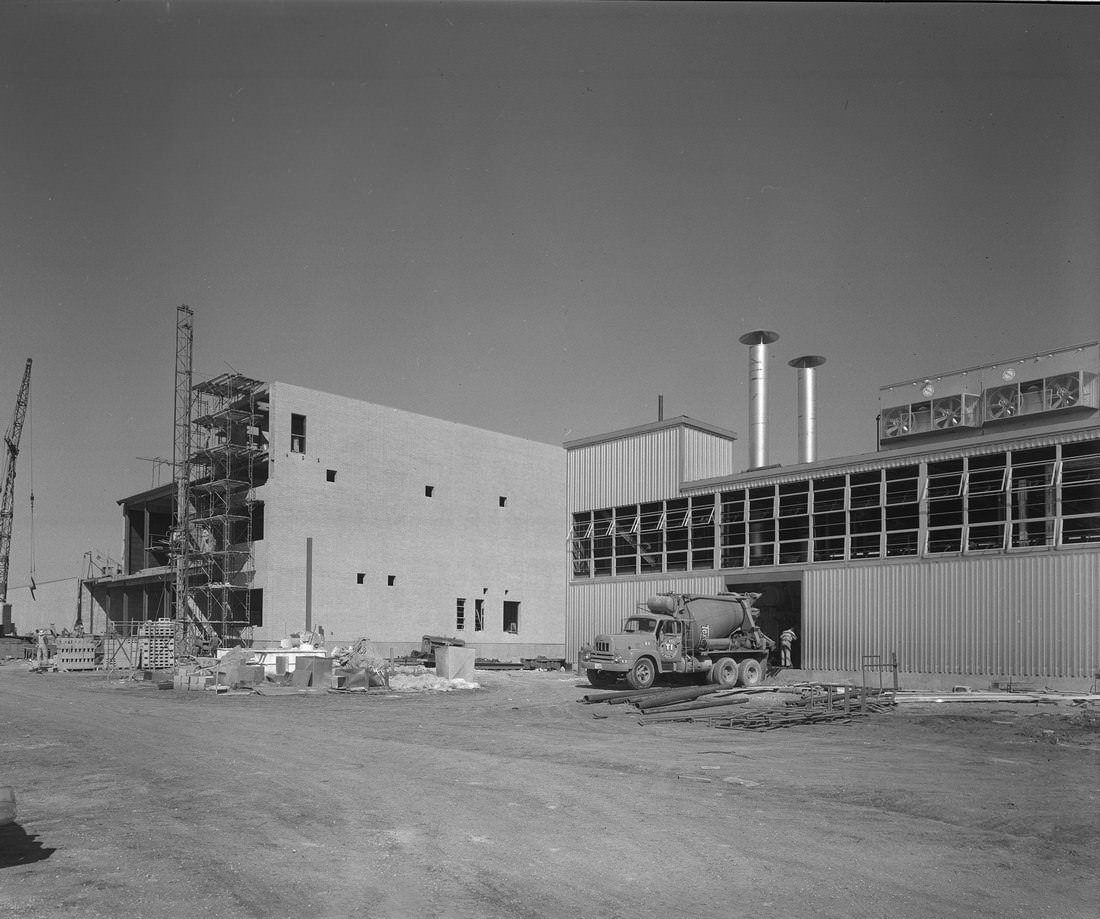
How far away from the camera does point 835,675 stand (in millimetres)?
30891

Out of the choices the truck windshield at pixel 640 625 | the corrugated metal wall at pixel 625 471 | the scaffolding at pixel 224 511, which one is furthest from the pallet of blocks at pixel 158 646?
the truck windshield at pixel 640 625

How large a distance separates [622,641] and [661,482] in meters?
10.9

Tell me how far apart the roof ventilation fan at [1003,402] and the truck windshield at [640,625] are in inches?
559

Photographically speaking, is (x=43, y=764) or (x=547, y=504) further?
(x=547, y=504)

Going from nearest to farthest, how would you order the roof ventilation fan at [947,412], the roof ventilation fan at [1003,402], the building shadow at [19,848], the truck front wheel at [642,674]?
1. the building shadow at [19,848]
2. the truck front wheel at [642,674]
3. the roof ventilation fan at [1003,402]
4. the roof ventilation fan at [947,412]

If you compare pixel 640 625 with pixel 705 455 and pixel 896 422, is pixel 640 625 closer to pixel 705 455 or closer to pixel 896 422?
pixel 705 455

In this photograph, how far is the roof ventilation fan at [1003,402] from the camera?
3197 centimetres

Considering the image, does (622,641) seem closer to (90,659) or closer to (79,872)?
(79,872)

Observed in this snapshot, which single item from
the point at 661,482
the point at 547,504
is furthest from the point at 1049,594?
the point at 547,504

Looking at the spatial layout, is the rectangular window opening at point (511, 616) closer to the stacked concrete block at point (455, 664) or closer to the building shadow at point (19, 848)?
the stacked concrete block at point (455, 664)

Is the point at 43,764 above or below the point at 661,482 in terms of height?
below

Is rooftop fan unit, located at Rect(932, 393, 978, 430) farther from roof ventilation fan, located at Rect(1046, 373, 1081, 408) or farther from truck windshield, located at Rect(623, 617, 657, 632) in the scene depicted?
truck windshield, located at Rect(623, 617, 657, 632)

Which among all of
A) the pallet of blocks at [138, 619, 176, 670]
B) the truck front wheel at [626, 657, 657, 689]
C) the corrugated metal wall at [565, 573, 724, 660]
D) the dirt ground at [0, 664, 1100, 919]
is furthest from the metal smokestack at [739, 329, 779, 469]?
the pallet of blocks at [138, 619, 176, 670]

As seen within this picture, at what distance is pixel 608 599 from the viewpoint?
129 feet
